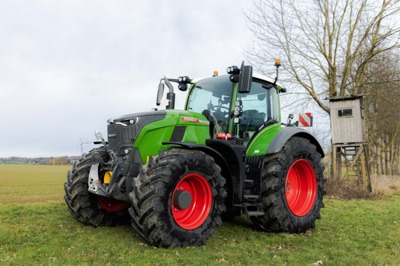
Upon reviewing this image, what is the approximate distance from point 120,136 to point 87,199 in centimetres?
111

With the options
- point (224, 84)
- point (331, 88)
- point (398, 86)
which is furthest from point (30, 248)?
point (398, 86)

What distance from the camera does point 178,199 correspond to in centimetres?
513

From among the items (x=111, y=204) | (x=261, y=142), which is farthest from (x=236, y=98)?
(x=111, y=204)

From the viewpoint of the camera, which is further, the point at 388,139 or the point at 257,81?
the point at 388,139

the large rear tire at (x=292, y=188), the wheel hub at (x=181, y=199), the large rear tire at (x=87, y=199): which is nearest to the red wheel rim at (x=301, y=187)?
the large rear tire at (x=292, y=188)

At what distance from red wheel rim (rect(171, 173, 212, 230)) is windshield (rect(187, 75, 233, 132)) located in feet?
3.80

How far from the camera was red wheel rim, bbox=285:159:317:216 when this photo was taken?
6898mm

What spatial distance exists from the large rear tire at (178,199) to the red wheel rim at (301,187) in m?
1.92

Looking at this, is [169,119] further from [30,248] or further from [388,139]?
[388,139]

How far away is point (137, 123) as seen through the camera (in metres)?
5.58

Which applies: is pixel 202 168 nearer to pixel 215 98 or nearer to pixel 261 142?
pixel 261 142

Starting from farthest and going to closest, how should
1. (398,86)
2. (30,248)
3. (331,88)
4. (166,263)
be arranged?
(398,86), (331,88), (30,248), (166,263)

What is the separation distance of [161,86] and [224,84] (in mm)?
1068

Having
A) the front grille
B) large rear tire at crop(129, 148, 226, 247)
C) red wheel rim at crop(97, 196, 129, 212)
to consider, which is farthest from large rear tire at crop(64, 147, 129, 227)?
large rear tire at crop(129, 148, 226, 247)
